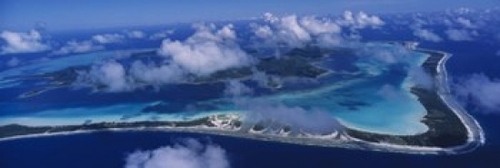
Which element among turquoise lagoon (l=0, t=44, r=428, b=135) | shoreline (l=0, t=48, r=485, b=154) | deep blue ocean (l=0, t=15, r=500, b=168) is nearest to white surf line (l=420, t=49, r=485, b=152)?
shoreline (l=0, t=48, r=485, b=154)

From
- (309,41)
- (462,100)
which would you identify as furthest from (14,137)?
(309,41)

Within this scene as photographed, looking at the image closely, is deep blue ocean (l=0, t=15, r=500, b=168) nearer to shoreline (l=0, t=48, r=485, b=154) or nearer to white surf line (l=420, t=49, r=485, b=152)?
white surf line (l=420, t=49, r=485, b=152)

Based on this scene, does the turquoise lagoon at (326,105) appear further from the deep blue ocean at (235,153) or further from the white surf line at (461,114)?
the deep blue ocean at (235,153)

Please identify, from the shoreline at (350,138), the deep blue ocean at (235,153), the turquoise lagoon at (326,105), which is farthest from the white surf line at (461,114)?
the turquoise lagoon at (326,105)

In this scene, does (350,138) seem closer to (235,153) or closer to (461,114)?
(235,153)

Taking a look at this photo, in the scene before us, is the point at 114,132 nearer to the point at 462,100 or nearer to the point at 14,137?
the point at 14,137

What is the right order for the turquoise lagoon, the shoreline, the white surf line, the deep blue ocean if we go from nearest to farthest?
the deep blue ocean, the shoreline, the white surf line, the turquoise lagoon

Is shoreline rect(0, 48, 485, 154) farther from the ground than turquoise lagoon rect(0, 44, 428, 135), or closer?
closer

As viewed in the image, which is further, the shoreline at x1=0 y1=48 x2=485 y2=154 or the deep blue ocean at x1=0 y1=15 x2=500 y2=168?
the shoreline at x1=0 y1=48 x2=485 y2=154

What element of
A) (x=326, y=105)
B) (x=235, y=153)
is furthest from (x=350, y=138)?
(x=326, y=105)
